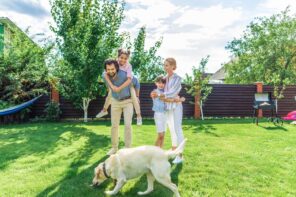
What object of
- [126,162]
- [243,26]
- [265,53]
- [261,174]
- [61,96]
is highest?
[243,26]

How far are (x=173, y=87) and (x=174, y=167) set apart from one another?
130cm

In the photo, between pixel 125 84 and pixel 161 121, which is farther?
pixel 161 121

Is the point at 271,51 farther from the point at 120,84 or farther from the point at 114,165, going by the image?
the point at 114,165

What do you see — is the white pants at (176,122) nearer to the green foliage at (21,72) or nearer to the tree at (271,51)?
the green foliage at (21,72)

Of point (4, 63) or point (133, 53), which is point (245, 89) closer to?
point (133, 53)

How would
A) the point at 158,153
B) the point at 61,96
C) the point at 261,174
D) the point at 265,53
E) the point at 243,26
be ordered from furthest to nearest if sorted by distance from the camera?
1. the point at 243,26
2. the point at 265,53
3. the point at 61,96
4. the point at 261,174
5. the point at 158,153

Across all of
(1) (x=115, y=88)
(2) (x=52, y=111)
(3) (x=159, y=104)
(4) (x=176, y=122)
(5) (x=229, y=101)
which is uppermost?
(1) (x=115, y=88)

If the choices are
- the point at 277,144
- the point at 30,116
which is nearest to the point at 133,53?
the point at 30,116

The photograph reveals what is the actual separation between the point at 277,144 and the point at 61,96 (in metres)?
8.20

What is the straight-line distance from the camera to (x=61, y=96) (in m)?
11.9

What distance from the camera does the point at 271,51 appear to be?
850 inches

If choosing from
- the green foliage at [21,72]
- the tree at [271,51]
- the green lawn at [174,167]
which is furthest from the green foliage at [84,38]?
the tree at [271,51]

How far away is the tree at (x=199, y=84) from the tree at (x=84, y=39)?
141 inches

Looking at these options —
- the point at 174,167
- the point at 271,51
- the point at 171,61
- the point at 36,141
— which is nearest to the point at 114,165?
the point at 174,167
